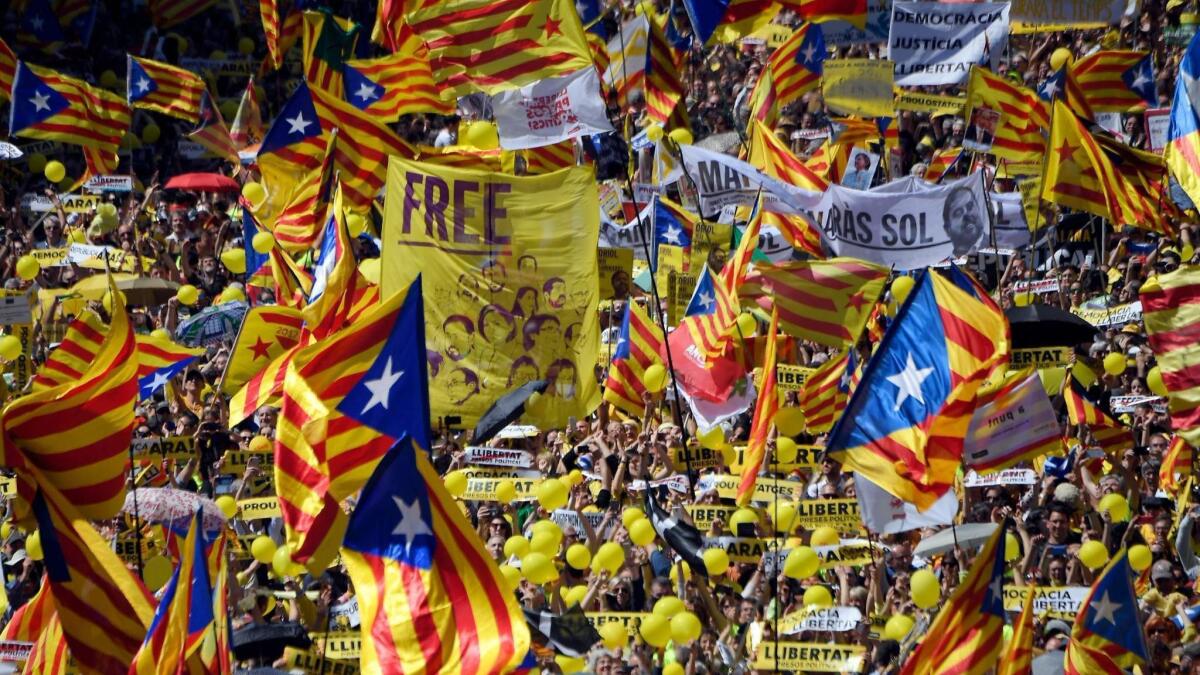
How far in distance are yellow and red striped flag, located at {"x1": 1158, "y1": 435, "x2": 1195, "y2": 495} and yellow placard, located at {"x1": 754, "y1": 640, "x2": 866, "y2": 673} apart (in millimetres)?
3377

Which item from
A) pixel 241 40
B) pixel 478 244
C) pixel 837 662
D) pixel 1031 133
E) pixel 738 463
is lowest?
pixel 837 662

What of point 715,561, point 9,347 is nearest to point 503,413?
point 715,561

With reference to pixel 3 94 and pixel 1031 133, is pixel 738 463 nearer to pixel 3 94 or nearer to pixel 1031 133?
pixel 1031 133

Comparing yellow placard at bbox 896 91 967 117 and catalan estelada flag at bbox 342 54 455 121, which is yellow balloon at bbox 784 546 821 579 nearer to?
yellow placard at bbox 896 91 967 117

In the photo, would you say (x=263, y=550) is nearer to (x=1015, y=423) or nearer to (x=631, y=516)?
(x=631, y=516)

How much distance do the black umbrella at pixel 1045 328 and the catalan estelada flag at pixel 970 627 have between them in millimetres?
5141

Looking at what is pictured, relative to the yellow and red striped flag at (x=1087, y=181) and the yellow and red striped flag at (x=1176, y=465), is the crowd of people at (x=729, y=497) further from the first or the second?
the yellow and red striped flag at (x=1087, y=181)

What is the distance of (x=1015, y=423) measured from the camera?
13.6 meters

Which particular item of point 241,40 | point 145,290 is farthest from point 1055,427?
point 241,40

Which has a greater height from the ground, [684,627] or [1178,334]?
[1178,334]

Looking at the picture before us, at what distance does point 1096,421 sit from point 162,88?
11.7 meters

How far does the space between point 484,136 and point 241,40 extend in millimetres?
10846

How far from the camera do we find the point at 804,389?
51.0ft

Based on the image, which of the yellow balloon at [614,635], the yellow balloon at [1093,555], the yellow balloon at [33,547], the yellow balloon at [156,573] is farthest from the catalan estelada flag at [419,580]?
the yellow balloon at [33,547]
